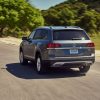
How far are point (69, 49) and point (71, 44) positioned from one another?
0.64 ft

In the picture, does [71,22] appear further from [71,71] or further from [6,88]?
[6,88]

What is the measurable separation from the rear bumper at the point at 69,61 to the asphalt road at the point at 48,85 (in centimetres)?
42

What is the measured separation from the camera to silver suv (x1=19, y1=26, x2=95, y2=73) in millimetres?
14789

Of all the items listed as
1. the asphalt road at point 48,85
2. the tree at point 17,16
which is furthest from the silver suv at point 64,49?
the tree at point 17,16

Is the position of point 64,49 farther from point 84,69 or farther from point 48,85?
point 48,85

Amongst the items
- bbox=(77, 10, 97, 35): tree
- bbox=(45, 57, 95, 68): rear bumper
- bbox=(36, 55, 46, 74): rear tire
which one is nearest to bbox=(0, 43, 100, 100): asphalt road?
bbox=(36, 55, 46, 74): rear tire

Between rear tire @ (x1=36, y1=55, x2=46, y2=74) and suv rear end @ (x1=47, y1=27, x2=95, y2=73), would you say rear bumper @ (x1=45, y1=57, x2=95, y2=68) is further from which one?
rear tire @ (x1=36, y1=55, x2=46, y2=74)

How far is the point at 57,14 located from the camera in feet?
242

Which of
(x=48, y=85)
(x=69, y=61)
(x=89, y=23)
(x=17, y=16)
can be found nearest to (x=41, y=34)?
(x=69, y=61)

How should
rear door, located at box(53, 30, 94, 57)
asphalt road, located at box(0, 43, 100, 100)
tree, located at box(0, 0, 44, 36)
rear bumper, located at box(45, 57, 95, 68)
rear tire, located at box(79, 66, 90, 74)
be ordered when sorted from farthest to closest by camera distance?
tree, located at box(0, 0, 44, 36)
rear tire, located at box(79, 66, 90, 74)
rear door, located at box(53, 30, 94, 57)
rear bumper, located at box(45, 57, 95, 68)
asphalt road, located at box(0, 43, 100, 100)

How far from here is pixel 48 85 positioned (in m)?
12.7

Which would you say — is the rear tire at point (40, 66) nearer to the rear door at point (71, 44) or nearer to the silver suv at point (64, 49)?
the silver suv at point (64, 49)

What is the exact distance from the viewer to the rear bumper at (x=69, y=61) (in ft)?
48.3

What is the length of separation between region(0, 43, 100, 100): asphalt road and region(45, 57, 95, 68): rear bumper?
425 millimetres
